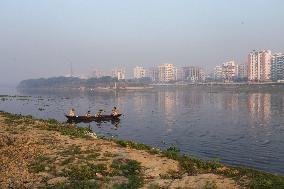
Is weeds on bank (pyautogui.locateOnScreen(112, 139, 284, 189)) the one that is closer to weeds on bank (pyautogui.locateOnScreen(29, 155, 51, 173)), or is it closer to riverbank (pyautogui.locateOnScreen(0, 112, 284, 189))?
riverbank (pyautogui.locateOnScreen(0, 112, 284, 189))

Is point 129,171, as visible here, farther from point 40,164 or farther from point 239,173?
point 239,173

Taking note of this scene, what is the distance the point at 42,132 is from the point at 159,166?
37.6 feet

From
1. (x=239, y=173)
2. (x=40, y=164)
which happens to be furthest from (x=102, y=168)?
(x=239, y=173)

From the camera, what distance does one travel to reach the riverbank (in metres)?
13.9

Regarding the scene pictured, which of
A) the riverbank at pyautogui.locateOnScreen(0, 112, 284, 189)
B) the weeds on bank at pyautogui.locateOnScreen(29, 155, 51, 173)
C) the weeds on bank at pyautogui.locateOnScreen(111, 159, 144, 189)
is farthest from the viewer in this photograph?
the weeds on bank at pyautogui.locateOnScreen(29, 155, 51, 173)

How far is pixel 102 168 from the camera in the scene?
16.8m

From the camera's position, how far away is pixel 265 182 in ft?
44.4

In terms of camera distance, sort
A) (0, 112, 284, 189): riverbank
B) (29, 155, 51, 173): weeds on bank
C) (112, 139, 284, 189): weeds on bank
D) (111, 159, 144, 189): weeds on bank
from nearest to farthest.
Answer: (112, 139, 284, 189): weeds on bank, (111, 159, 144, 189): weeds on bank, (0, 112, 284, 189): riverbank, (29, 155, 51, 173): weeds on bank

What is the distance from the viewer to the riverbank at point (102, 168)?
45.6 ft

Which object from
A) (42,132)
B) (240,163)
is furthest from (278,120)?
(42,132)

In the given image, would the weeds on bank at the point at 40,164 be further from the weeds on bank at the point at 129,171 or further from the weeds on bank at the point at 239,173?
the weeds on bank at the point at 239,173

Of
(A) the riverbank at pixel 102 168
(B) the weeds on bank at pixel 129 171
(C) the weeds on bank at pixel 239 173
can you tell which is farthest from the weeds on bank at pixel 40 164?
(C) the weeds on bank at pixel 239 173

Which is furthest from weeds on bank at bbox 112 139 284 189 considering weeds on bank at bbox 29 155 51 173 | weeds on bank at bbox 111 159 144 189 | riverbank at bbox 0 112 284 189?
weeds on bank at bbox 29 155 51 173

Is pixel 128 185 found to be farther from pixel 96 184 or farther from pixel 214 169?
pixel 214 169
